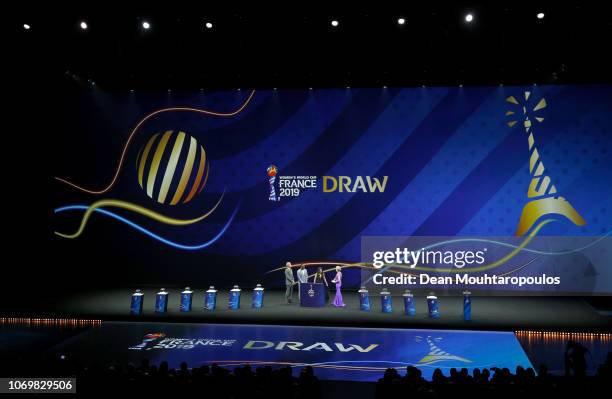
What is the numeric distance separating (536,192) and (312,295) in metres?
6.70

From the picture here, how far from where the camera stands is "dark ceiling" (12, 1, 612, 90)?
991 centimetres

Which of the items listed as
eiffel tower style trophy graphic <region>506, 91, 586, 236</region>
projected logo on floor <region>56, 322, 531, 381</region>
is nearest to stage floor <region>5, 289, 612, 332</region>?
projected logo on floor <region>56, 322, 531, 381</region>

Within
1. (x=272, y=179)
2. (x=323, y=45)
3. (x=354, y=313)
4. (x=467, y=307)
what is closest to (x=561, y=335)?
(x=467, y=307)

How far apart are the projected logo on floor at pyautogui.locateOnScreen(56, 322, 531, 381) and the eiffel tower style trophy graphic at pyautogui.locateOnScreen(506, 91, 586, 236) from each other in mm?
4846

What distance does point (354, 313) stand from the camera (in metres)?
11.0

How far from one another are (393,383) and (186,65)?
10.7m

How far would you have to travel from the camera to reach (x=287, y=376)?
4.44m

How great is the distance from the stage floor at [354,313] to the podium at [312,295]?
0.22m

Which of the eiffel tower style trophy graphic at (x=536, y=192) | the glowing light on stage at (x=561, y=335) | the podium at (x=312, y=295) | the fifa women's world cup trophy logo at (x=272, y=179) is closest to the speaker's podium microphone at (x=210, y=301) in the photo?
the podium at (x=312, y=295)

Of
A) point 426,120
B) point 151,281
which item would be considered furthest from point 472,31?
point 151,281

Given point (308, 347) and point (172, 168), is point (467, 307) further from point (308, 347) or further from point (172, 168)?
point (172, 168)

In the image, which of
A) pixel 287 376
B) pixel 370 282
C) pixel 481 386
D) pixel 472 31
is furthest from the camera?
pixel 370 282

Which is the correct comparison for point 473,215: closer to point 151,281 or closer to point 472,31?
point 472,31

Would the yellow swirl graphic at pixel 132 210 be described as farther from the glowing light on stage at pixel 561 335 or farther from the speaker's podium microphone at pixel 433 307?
the glowing light on stage at pixel 561 335
